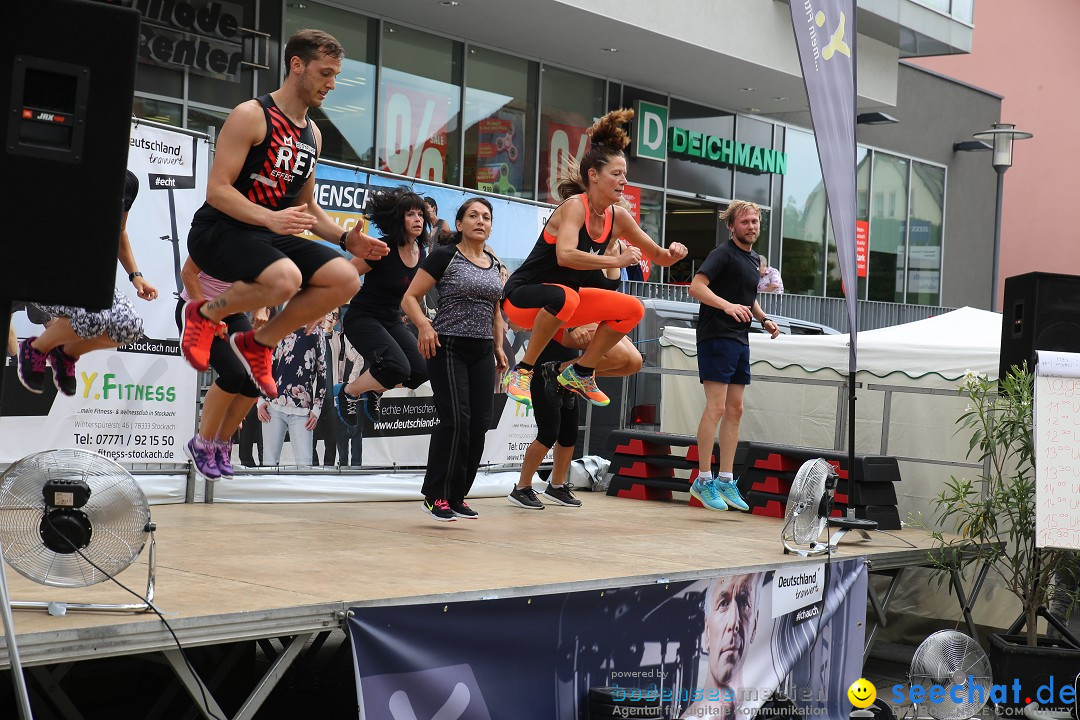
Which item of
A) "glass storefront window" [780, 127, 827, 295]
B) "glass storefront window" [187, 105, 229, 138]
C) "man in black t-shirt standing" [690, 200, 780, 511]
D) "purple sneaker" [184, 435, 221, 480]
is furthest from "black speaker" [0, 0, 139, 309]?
"glass storefront window" [780, 127, 827, 295]

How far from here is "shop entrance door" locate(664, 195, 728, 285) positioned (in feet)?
58.0

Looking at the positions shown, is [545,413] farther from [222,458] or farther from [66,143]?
[66,143]

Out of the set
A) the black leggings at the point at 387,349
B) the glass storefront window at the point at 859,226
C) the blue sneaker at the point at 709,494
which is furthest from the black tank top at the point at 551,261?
the glass storefront window at the point at 859,226

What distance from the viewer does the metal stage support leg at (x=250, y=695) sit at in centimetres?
333

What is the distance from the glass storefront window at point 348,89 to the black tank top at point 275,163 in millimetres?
7699

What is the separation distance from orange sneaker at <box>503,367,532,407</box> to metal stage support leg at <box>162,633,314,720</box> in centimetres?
332

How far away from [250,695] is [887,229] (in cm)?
1989

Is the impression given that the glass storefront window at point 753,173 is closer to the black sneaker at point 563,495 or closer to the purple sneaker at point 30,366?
the black sneaker at point 563,495

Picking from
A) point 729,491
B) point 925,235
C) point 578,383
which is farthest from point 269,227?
point 925,235

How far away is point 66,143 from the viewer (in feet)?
9.90

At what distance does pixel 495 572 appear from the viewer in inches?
178

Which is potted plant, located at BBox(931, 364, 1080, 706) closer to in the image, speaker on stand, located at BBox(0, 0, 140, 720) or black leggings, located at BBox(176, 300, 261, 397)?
black leggings, located at BBox(176, 300, 261, 397)

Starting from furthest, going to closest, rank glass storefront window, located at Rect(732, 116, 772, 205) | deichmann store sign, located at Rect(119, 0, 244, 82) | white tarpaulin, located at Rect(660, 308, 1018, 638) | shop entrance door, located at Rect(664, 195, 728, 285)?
glass storefront window, located at Rect(732, 116, 772, 205) → shop entrance door, located at Rect(664, 195, 728, 285) → deichmann store sign, located at Rect(119, 0, 244, 82) → white tarpaulin, located at Rect(660, 308, 1018, 638)

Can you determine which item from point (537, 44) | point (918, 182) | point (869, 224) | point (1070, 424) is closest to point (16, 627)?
point (1070, 424)
